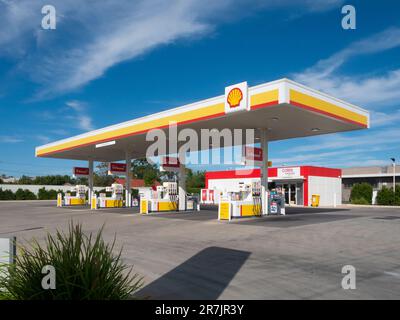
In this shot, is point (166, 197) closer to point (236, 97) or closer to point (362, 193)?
point (236, 97)

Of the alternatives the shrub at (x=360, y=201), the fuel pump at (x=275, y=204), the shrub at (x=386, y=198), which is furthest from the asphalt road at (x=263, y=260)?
the shrub at (x=360, y=201)

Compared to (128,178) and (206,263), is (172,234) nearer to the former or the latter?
(206,263)

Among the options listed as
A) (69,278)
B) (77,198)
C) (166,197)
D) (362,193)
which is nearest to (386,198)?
(362,193)

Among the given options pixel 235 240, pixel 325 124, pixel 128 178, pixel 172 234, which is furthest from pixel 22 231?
pixel 128 178

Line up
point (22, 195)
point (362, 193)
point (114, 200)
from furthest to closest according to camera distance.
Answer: point (22, 195) < point (362, 193) < point (114, 200)

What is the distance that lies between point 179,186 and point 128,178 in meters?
8.22

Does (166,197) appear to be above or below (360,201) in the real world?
above

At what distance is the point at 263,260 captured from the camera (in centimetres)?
840

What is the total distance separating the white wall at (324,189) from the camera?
3808 centimetres

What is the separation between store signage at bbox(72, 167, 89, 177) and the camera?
3684 centimetres

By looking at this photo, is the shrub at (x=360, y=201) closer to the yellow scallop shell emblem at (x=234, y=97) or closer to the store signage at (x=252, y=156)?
the store signage at (x=252, y=156)

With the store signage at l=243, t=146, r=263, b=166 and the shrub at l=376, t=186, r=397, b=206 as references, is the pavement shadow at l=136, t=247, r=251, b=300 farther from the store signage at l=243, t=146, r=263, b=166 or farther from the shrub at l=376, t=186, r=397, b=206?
the shrub at l=376, t=186, r=397, b=206

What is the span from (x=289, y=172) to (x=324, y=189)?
172 inches
